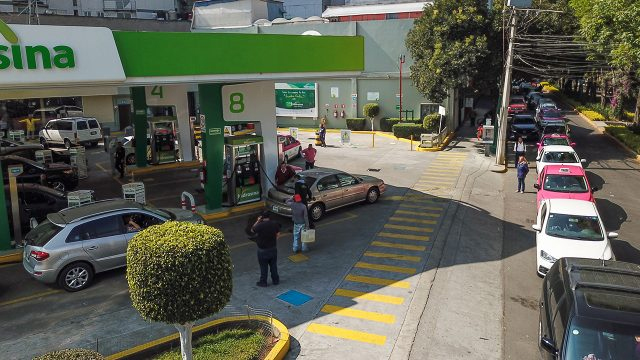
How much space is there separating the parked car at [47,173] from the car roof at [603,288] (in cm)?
1777

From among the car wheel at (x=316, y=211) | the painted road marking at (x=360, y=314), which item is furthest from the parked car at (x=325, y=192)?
the painted road marking at (x=360, y=314)

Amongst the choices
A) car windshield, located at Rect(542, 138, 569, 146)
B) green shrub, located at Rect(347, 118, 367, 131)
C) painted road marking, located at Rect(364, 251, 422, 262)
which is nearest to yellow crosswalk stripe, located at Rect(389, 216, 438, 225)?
painted road marking, located at Rect(364, 251, 422, 262)

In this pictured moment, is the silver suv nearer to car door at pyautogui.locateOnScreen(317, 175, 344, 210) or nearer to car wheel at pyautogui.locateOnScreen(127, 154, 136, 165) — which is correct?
car door at pyautogui.locateOnScreen(317, 175, 344, 210)

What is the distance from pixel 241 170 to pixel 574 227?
10055mm

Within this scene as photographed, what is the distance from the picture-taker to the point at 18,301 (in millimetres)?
10766

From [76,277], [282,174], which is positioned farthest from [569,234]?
[76,277]

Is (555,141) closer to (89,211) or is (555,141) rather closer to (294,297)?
(294,297)

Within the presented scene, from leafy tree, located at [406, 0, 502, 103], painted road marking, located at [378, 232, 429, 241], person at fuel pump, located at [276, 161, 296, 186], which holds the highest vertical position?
leafy tree, located at [406, 0, 502, 103]

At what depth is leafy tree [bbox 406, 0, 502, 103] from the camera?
1110 inches

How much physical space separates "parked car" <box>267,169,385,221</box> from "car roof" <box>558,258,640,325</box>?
26.3 feet

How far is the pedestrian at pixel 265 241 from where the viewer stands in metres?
10.8

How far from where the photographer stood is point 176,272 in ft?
20.5

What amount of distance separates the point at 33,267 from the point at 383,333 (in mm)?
7372

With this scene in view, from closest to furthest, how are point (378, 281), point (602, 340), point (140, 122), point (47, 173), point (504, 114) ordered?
1. point (602, 340)
2. point (378, 281)
3. point (47, 173)
4. point (140, 122)
5. point (504, 114)
